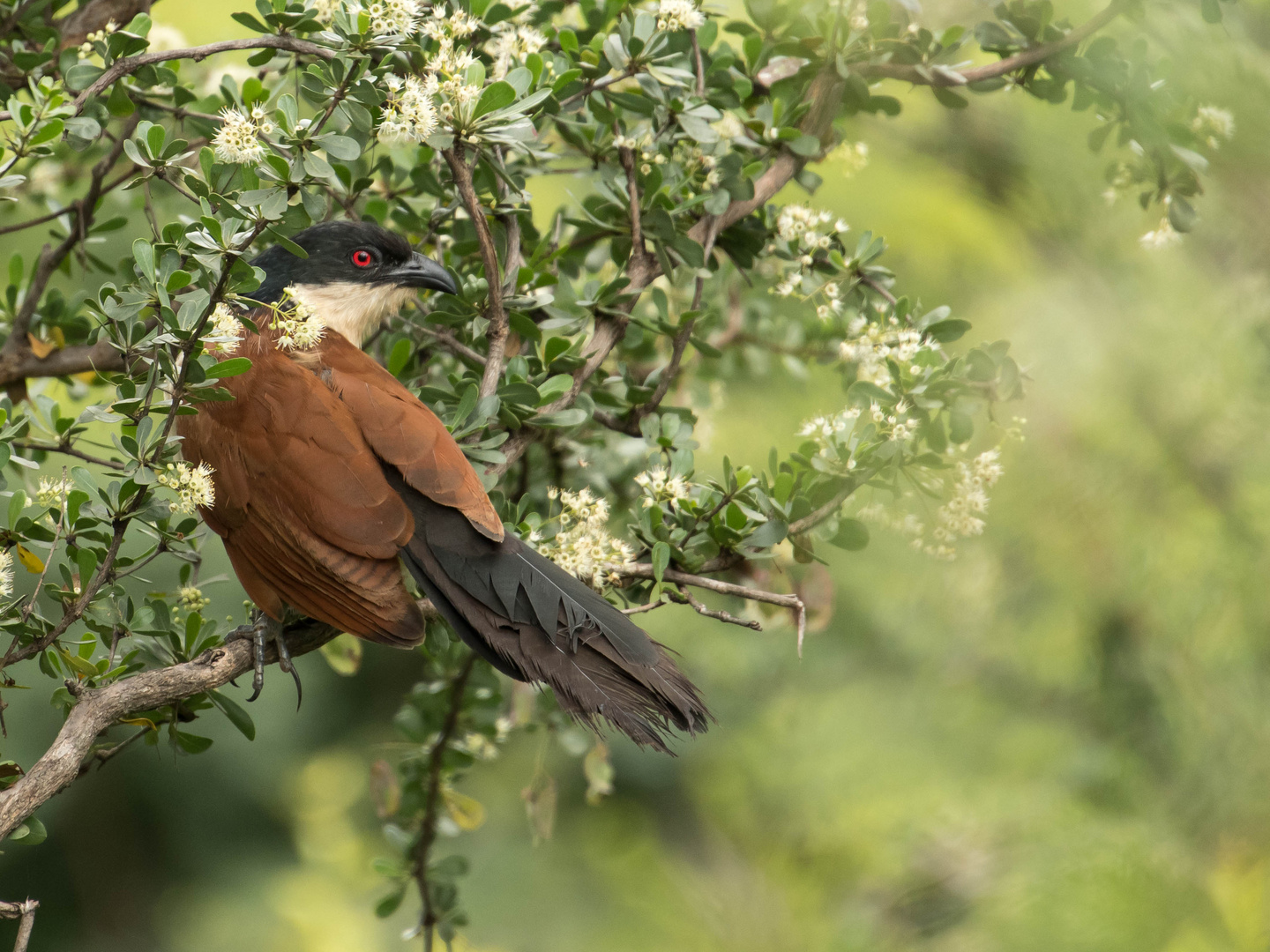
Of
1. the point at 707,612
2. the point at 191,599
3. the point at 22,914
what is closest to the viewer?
the point at 22,914

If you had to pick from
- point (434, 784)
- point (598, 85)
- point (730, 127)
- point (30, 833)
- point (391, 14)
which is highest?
point (391, 14)

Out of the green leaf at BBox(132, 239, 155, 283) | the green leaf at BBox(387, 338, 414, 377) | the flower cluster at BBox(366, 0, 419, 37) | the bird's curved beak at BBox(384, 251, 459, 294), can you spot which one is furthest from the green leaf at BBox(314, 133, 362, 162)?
the green leaf at BBox(387, 338, 414, 377)

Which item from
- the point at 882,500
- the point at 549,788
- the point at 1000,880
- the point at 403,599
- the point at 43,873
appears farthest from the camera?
the point at 43,873

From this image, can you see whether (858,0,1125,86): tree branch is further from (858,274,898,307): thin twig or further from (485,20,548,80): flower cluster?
(485,20,548,80): flower cluster

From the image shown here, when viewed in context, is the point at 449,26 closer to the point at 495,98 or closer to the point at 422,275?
the point at 495,98

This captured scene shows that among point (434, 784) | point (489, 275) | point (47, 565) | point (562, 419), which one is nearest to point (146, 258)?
point (47, 565)

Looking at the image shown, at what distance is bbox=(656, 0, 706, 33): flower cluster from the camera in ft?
5.34

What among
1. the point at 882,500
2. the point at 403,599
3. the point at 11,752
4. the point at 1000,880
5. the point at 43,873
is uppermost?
the point at 1000,880

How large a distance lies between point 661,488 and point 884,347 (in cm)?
40

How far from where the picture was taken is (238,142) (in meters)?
1.26

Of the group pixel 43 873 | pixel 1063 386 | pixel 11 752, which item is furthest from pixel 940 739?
pixel 43 873

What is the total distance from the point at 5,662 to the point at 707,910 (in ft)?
2.95

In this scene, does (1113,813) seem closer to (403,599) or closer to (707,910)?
(707,910)

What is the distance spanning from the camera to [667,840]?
3760 millimetres
